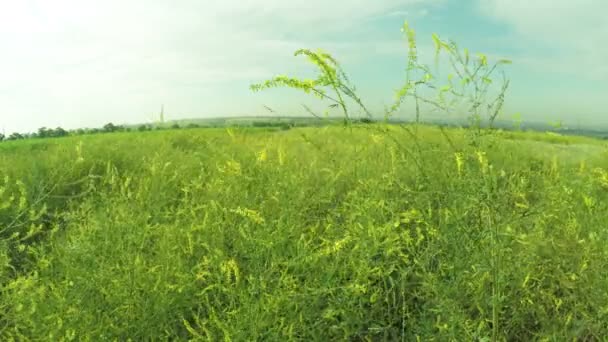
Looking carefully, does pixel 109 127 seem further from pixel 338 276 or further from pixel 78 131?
pixel 338 276

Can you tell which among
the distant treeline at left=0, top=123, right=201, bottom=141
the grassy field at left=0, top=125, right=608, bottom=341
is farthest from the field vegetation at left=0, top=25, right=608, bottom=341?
the distant treeline at left=0, top=123, right=201, bottom=141

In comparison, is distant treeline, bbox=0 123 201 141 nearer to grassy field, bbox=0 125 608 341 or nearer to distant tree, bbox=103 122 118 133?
distant tree, bbox=103 122 118 133

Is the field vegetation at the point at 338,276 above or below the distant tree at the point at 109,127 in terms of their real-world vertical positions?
below

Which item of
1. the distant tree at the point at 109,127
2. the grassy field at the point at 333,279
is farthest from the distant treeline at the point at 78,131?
the grassy field at the point at 333,279

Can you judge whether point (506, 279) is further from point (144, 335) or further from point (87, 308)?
point (87, 308)

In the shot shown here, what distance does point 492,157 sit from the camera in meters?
5.68

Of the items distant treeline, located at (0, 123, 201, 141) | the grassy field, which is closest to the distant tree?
distant treeline, located at (0, 123, 201, 141)

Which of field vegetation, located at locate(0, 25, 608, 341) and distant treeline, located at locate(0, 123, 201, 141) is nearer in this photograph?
field vegetation, located at locate(0, 25, 608, 341)

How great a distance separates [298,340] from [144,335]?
77 cm

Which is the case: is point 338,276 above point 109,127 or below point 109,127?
below

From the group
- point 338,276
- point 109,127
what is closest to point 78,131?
point 109,127

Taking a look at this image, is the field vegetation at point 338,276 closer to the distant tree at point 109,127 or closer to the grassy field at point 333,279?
the grassy field at point 333,279

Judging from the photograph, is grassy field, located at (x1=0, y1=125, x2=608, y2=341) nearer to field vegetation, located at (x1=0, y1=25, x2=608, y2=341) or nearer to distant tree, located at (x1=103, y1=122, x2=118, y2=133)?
field vegetation, located at (x1=0, y1=25, x2=608, y2=341)

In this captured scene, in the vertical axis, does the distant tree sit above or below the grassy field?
above
